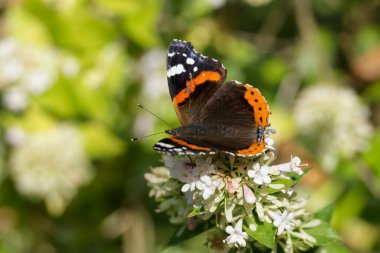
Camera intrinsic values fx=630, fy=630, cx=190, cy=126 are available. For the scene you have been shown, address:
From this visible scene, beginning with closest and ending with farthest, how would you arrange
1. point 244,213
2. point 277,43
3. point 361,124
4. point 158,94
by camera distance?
point 244,213 → point 361,124 → point 158,94 → point 277,43

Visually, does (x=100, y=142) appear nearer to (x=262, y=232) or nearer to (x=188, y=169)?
(x=188, y=169)

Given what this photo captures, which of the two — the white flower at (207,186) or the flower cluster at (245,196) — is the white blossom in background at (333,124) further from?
the white flower at (207,186)

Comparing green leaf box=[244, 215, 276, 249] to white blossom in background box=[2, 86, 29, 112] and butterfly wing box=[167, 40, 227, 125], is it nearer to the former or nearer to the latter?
butterfly wing box=[167, 40, 227, 125]

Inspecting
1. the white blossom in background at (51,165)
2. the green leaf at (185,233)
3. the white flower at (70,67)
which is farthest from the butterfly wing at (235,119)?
the white flower at (70,67)

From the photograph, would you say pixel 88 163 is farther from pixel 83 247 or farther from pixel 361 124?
pixel 361 124

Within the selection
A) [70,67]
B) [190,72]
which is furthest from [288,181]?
[70,67]

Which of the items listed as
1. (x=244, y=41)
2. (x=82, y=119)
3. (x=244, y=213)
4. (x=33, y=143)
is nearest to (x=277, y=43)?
(x=244, y=41)
